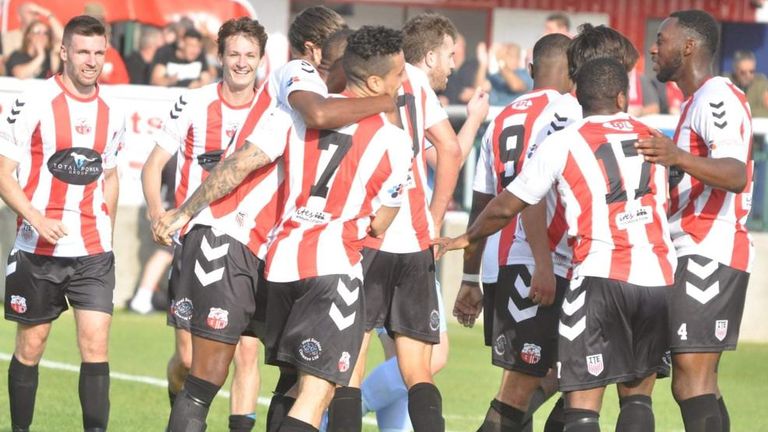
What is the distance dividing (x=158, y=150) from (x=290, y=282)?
7.16 ft

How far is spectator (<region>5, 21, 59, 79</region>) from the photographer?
1508 centimetres

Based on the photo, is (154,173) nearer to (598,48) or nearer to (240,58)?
(240,58)

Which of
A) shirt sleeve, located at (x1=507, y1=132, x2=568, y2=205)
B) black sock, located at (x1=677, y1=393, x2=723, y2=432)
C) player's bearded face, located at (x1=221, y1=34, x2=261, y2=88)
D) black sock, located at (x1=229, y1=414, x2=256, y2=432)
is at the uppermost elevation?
player's bearded face, located at (x1=221, y1=34, x2=261, y2=88)

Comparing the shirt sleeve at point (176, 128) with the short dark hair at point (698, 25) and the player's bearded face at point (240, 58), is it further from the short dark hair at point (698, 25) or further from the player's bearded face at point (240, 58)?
the short dark hair at point (698, 25)

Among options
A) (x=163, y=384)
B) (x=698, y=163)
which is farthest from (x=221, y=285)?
(x=163, y=384)

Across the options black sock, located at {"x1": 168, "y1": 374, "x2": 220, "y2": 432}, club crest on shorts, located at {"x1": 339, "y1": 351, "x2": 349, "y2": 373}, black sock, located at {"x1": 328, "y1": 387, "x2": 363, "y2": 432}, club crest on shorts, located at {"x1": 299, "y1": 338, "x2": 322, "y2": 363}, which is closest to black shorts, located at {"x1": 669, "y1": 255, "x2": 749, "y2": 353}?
black sock, located at {"x1": 328, "y1": 387, "x2": 363, "y2": 432}

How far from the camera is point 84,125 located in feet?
26.5

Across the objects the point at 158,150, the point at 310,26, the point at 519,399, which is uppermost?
the point at 310,26

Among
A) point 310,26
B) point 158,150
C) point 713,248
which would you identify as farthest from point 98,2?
point 713,248

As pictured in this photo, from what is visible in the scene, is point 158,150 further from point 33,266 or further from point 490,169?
point 490,169

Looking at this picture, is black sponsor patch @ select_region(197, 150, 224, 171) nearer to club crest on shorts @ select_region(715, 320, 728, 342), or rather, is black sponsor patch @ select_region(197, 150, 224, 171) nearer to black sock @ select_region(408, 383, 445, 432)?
black sock @ select_region(408, 383, 445, 432)

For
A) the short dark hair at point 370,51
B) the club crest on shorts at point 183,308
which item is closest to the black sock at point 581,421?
the short dark hair at point 370,51

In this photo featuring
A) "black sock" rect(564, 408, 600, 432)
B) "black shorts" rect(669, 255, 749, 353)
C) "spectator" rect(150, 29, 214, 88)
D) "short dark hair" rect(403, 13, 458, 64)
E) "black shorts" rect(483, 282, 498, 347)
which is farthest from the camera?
"spectator" rect(150, 29, 214, 88)

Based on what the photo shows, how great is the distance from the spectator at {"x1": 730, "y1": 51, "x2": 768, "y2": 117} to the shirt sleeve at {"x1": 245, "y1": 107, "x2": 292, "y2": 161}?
10.6 meters
